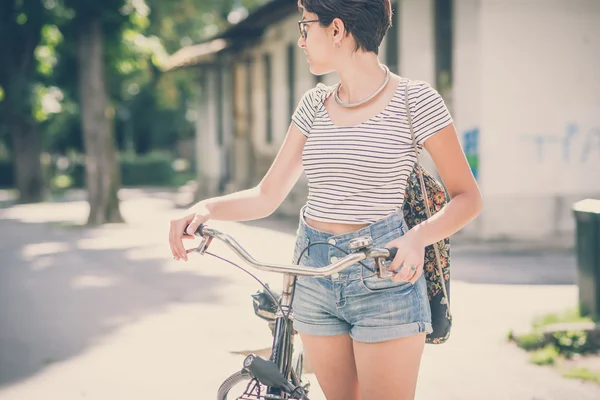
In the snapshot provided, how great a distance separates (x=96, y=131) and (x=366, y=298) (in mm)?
16578

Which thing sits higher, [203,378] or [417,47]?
[417,47]

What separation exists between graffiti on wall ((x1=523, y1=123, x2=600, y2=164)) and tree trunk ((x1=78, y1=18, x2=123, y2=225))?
29.6 feet

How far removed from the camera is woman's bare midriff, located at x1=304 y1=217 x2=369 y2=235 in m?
2.57

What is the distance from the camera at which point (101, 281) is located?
10242 millimetres

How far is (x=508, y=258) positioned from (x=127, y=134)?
132 ft

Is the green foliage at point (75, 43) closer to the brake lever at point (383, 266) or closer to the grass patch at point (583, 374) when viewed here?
the grass patch at point (583, 374)

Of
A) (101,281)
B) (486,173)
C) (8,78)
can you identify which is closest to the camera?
(101,281)

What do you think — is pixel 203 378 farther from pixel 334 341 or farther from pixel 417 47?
pixel 417 47

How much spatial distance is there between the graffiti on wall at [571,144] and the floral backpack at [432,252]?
433 inches

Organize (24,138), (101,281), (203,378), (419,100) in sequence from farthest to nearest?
(24,138) < (101,281) < (203,378) < (419,100)

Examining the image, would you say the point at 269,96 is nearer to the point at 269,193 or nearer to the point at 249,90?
the point at 249,90

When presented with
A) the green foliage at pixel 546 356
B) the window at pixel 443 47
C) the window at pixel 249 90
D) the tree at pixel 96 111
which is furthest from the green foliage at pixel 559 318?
the window at pixel 249 90

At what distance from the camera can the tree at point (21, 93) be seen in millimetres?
24281

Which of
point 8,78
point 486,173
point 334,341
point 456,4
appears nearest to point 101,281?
point 486,173
